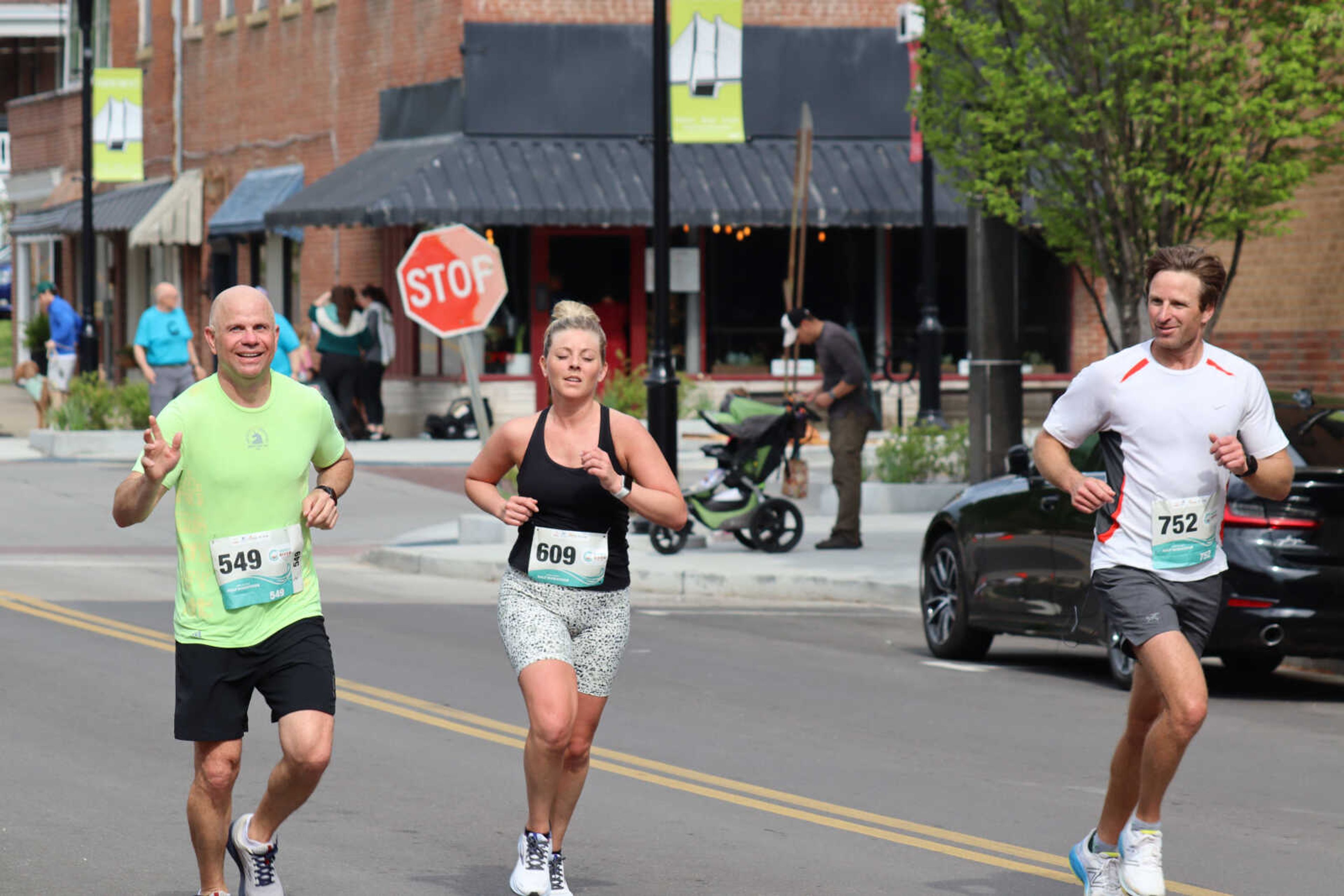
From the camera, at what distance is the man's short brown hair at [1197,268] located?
678cm

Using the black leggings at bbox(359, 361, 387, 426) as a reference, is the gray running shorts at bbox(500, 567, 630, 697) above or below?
below

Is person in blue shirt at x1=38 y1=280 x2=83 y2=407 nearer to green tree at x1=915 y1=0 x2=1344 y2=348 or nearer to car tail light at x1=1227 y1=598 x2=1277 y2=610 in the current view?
green tree at x1=915 y1=0 x2=1344 y2=348

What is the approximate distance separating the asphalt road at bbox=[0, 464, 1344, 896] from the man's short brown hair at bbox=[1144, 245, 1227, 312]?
6.04 feet

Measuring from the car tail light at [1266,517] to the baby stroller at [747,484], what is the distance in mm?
6910

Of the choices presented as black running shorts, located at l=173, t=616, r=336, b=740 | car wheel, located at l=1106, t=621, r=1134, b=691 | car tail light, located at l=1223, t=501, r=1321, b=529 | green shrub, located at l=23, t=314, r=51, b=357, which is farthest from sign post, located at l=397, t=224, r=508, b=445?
green shrub, located at l=23, t=314, r=51, b=357

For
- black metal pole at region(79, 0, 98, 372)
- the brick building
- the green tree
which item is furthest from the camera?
black metal pole at region(79, 0, 98, 372)

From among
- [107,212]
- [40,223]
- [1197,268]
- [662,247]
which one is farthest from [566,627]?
[40,223]

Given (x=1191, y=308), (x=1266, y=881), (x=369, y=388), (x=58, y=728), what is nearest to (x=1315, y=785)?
(x=1266, y=881)

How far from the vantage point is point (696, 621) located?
48.8 feet

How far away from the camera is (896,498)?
2134cm

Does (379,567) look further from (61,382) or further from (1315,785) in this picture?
(61,382)

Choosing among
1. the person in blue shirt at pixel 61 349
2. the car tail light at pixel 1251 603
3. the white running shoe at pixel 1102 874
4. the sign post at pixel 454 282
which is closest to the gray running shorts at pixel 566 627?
the white running shoe at pixel 1102 874

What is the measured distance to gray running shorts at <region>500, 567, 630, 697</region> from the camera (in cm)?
674

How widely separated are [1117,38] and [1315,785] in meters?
8.84
